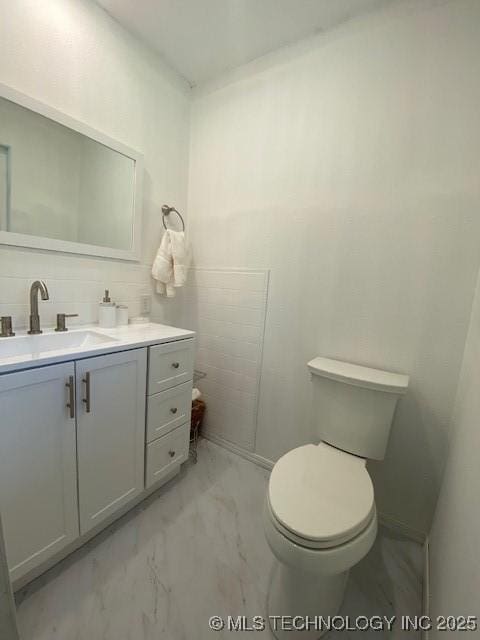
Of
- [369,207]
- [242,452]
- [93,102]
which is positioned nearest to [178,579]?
[242,452]

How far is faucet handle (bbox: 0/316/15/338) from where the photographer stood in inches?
45.0

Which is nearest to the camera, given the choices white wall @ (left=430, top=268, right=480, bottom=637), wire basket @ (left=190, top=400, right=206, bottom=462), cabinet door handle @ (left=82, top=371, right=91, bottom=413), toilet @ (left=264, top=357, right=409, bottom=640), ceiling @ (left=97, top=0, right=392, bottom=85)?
white wall @ (left=430, top=268, right=480, bottom=637)

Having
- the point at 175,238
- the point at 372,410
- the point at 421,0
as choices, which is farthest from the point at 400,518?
the point at 421,0

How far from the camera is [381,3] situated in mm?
1223

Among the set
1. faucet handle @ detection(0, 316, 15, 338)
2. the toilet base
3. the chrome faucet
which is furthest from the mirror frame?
the toilet base

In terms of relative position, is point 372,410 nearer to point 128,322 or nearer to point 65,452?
point 65,452

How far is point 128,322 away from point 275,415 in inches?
42.1

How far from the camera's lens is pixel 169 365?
1376 millimetres

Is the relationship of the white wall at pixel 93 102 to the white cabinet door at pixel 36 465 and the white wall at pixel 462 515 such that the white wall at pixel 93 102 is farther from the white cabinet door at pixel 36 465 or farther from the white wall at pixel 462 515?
the white wall at pixel 462 515

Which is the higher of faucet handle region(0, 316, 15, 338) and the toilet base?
faucet handle region(0, 316, 15, 338)

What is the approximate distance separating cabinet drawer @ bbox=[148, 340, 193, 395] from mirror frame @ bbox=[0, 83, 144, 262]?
647 millimetres

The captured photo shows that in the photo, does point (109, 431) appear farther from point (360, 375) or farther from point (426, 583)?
point (426, 583)

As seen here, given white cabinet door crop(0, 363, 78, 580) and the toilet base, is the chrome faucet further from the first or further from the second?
the toilet base

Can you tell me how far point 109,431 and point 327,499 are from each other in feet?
2.92
